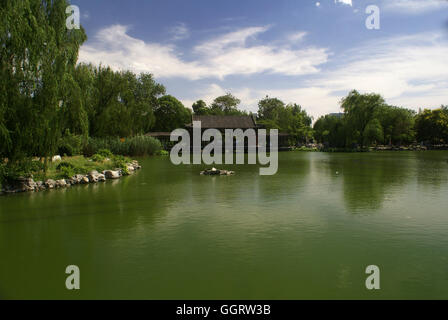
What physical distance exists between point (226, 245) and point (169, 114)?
161 ft

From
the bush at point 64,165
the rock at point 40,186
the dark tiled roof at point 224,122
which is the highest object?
the dark tiled roof at point 224,122

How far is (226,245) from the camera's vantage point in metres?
5.86

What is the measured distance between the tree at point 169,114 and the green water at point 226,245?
42957 mm

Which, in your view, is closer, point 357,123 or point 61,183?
point 61,183

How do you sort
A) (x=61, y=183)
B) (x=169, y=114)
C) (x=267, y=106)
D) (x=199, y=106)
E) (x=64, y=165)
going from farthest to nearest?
(x=267, y=106)
(x=199, y=106)
(x=169, y=114)
(x=64, y=165)
(x=61, y=183)

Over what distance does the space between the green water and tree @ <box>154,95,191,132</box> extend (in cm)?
4296

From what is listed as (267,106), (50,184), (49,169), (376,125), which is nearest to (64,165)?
(49,169)

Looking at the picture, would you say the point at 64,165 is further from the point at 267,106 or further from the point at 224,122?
the point at 267,106

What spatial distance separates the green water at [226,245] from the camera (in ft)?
13.9

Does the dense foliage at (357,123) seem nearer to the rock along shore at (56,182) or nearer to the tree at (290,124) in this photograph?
the tree at (290,124)

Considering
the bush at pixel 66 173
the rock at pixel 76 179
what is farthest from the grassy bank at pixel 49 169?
the rock at pixel 76 179

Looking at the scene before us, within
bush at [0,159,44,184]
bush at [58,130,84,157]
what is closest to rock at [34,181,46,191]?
bush at [0,159,44,184]
